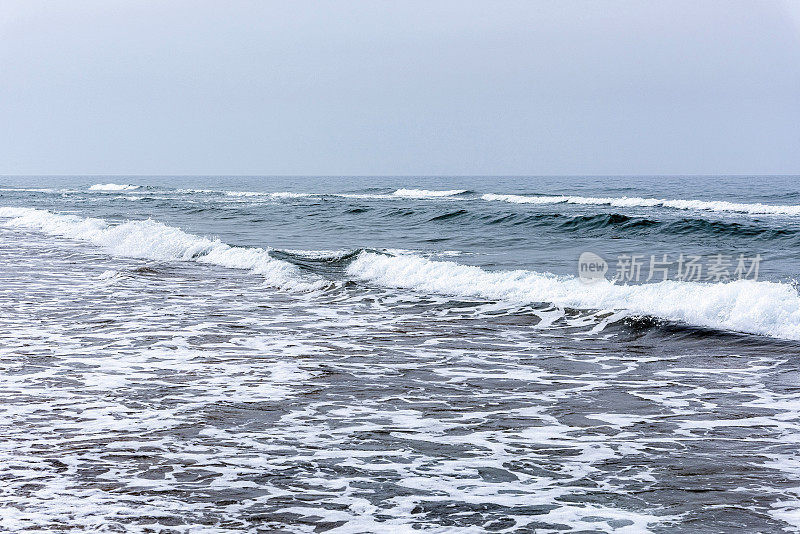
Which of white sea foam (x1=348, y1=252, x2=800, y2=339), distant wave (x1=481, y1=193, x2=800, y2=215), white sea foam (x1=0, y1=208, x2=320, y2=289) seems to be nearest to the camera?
white sea foam (x1=348, y1=252, x2=800, y2=339)

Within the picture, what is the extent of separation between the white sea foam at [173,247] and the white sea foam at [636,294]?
5.78ft

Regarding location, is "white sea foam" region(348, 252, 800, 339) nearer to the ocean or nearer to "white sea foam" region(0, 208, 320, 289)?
the ocean

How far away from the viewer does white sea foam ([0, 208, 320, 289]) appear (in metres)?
16.0

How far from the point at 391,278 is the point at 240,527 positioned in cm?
1101

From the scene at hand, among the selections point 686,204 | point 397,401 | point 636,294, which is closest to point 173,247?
point 636,294

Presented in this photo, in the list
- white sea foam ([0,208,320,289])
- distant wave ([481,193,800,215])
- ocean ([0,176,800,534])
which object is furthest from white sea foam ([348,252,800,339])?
distant wave ([481,193,800,215])

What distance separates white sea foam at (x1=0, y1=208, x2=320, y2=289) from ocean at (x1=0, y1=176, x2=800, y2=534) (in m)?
0.31

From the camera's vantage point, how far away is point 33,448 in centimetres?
534

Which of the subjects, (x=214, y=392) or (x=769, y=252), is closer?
(x=214, y=392)

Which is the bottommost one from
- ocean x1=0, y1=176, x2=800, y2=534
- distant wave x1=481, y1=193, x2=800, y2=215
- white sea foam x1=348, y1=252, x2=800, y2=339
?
ocean x1=0, y1=176, x2=800, y2=534

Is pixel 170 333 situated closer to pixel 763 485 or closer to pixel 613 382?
pixel 613 382

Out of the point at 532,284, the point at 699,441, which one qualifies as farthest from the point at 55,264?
the point at 699,441

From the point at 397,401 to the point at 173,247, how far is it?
14.8 metres

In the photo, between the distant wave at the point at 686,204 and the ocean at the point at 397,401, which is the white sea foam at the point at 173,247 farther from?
the distant wave at the point at 686,204
